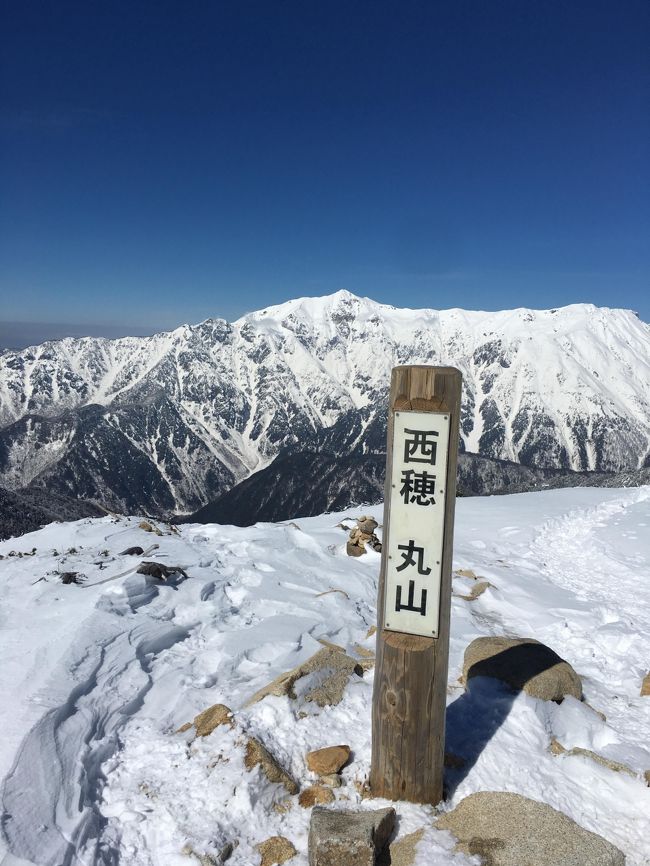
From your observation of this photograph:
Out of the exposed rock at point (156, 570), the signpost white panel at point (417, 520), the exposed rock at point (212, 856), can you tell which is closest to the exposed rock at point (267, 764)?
the exposed rock at point (212, 856)

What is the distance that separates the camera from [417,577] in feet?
17.4

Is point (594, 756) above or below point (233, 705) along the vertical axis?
above

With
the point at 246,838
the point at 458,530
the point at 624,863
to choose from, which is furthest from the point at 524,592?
the point at 246,838

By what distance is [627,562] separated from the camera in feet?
52.5

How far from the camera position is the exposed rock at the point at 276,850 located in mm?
4840

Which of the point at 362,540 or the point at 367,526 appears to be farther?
the point at 367,526

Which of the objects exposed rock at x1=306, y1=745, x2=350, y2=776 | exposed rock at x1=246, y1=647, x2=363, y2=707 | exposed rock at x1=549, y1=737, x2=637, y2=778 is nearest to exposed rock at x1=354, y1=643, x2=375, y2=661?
exposed rock at x1=246, y1=647, x2=363, y2=707

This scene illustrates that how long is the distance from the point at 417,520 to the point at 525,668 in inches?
155

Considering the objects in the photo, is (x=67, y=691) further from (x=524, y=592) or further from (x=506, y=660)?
(x=524, y=592)

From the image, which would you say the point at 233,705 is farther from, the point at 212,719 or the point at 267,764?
the point at 267,764

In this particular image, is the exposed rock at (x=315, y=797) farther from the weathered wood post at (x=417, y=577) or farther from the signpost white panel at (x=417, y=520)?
the signpost white panel at (x=417, y=520)

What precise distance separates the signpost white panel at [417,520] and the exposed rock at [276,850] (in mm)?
2148

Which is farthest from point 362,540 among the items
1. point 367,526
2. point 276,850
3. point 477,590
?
point 276,850

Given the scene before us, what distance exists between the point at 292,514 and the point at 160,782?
580ft
